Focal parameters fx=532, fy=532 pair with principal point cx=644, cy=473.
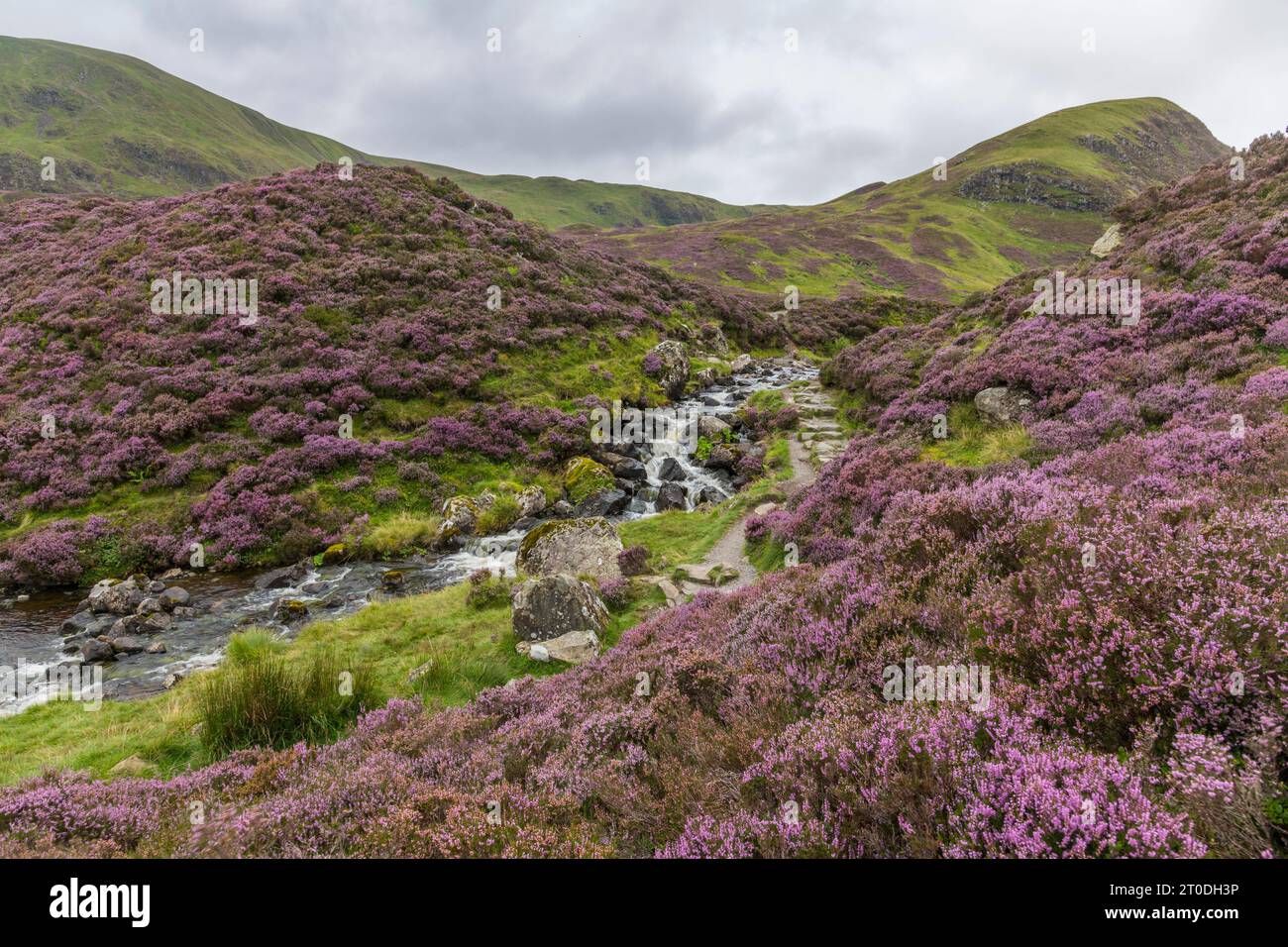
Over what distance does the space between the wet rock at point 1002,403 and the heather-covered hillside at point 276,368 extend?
15578 mm

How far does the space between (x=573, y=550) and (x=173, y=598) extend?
10750 millimetres

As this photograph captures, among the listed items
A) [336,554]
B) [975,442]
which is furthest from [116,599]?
[975,442]

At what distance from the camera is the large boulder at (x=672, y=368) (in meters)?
32.8

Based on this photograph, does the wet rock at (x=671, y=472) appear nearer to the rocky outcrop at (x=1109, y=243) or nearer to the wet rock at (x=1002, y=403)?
the wet rock at (x=1002, y=403)

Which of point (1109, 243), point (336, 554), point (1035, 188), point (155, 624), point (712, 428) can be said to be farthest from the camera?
point (1035, 188)

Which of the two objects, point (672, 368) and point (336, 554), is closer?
point (336, 554)

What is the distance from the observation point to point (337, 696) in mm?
8867

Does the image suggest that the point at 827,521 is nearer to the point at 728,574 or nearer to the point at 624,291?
the point at 728,574

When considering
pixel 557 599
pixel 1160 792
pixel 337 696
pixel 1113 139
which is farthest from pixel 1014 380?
pixel 1113 139

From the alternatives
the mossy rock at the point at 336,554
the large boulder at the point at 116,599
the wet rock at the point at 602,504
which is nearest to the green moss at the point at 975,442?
the wet rock at the point at 602,504

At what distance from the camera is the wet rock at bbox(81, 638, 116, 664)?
1194 cm

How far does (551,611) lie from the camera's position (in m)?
11.6

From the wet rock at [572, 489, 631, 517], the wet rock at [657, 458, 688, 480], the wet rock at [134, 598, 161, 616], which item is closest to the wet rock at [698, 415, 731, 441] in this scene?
the wet rock at [657, 458, 688, 480]

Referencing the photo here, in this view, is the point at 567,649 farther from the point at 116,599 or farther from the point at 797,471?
the point at 797,471
